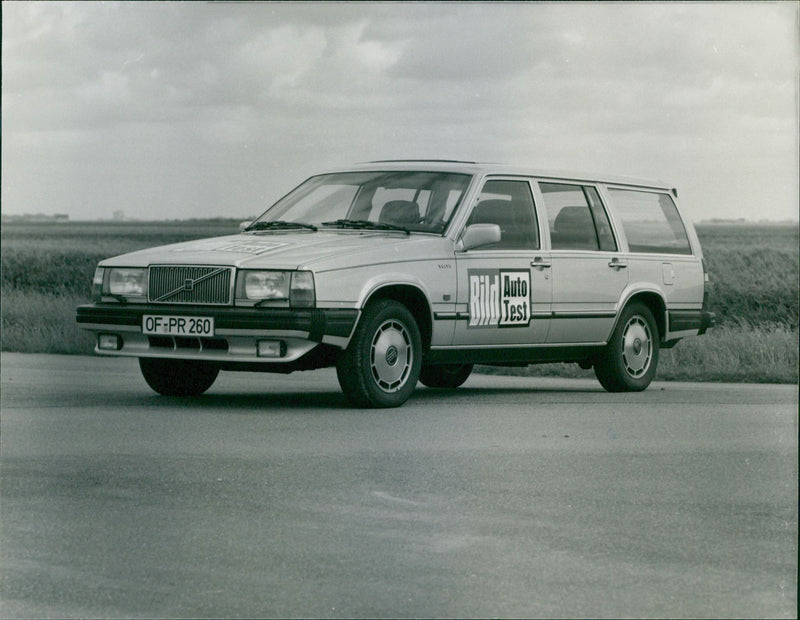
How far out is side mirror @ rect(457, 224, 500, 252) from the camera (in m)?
10.8

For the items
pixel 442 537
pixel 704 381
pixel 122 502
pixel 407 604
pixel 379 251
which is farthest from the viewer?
pixel 704 381

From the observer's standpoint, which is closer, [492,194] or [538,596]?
[538,596]

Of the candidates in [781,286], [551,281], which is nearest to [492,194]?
[551,281]

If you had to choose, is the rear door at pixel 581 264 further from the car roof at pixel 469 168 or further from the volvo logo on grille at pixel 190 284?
the volvo logo on grille at pixel 190 284

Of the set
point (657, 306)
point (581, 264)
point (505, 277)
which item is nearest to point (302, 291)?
point (505, 277)

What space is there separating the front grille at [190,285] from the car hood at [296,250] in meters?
0.06

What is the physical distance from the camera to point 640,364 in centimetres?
1264

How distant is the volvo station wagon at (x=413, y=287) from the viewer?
999cm

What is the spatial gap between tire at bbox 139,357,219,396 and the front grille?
1.15 m

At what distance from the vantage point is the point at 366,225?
36.1 feet

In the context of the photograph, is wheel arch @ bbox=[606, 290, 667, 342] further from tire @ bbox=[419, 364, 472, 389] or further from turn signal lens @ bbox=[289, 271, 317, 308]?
turn signal lens @ bbox=[289, 271, 317, 308]

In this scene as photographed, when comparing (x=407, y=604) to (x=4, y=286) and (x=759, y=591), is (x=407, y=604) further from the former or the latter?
(x=4, y=286)

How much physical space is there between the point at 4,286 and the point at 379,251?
2358cm

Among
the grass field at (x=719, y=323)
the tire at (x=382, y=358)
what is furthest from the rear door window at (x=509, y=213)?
the grass field at (x=719, y=323)
